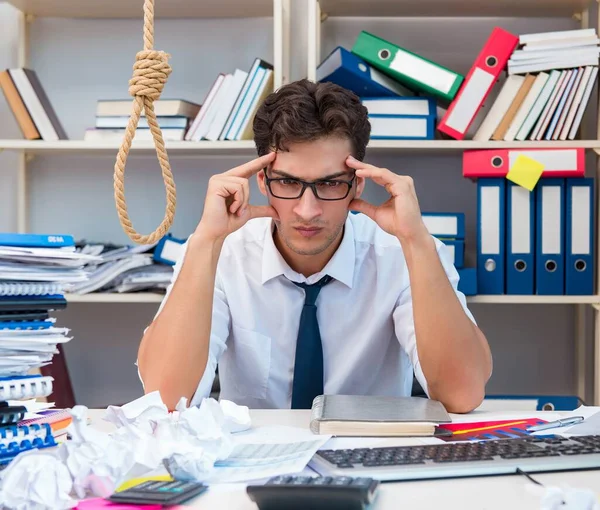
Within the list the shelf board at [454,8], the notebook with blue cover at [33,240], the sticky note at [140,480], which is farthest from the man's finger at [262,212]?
the shelf board at [454,8]

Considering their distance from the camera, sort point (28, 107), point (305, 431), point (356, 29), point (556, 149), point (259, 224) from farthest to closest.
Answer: point (356, 29)
point (28, 107)
point (556, 149)
point (259, 224)
point (305, 431)

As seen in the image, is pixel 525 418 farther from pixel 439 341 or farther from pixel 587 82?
pixel 587 82

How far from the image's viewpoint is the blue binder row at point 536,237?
2314mm

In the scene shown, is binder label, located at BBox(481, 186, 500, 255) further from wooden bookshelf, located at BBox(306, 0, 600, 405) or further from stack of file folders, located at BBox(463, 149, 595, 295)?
wooden bookshelf, located at BBox(306, 0, 600, 405)

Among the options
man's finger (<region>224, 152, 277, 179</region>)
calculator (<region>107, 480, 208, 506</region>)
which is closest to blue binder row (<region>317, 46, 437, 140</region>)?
man's finger (<region>224, 152, 277, 179</region>)

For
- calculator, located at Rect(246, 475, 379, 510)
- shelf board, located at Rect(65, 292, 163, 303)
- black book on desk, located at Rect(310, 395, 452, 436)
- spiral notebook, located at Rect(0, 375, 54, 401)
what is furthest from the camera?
shelf board, located at Rect(65, 292, 163, 303)

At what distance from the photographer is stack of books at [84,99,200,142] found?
238cm

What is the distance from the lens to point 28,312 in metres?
0.98

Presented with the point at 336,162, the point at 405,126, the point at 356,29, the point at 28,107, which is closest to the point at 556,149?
the point at 405,126

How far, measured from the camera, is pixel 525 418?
1.21 metres

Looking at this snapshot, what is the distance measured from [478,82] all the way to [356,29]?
0.55m

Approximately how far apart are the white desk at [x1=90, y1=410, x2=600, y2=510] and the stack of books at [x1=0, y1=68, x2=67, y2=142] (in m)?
1.91

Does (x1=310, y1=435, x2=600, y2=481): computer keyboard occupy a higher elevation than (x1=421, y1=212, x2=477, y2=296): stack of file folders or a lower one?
lower

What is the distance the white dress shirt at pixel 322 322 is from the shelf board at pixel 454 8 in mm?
1063
